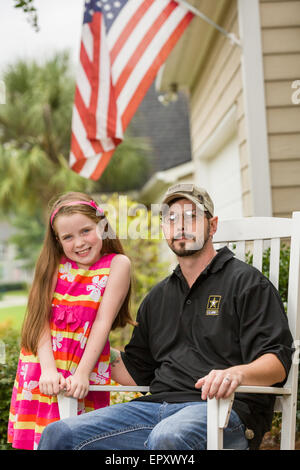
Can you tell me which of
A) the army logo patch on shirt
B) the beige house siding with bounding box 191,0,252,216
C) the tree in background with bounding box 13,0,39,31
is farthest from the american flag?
the army logo patch on shirt

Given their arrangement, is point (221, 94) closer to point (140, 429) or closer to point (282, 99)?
point (282, 99)

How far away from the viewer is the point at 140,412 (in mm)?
2191

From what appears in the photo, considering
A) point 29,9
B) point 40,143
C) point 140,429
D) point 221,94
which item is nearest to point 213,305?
point 140,429

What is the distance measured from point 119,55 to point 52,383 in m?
2.67

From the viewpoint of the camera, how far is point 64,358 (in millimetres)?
2307

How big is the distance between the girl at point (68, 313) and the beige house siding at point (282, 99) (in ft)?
5.92

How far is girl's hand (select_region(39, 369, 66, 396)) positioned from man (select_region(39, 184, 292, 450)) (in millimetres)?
133

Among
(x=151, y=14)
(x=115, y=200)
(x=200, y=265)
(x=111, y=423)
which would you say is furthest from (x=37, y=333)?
(x=115, y=200)

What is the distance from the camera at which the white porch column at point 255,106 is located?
389cm

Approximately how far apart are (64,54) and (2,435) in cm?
1329

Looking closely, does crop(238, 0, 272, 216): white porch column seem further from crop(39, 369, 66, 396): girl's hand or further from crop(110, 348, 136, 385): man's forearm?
crop(39, 369, 66, 396): girl's hand

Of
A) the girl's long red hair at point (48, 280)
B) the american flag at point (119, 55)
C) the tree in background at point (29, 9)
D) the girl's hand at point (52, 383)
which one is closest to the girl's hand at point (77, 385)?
the girl's hand at point (52, 383)

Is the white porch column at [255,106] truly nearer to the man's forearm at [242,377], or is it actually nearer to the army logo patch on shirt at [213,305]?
the army logo patch on shirt at [213,305]

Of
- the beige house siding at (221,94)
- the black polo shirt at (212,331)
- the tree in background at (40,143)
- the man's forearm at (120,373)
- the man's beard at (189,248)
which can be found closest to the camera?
the black polo shirt at (212,331)
